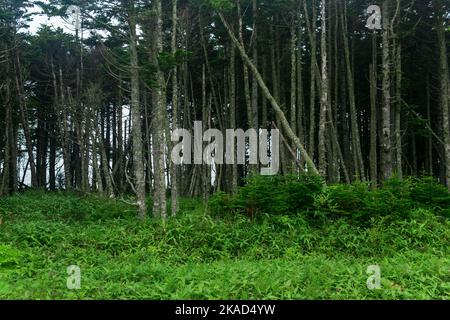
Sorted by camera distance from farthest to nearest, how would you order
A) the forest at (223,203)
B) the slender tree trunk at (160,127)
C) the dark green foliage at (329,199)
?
the slender tree trunk at (160,127) → the dark green foliage at (329,199) → the forest at (223,203)

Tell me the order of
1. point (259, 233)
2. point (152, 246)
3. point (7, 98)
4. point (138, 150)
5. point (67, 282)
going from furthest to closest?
1. point (7, 98)
2. point (138, 150)
3. point (259, 233)
4. point (152, 246)
5. point (67, 282)

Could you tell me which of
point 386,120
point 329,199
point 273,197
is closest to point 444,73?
point 386,120

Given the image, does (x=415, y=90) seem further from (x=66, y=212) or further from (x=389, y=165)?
(x=66, y=212)

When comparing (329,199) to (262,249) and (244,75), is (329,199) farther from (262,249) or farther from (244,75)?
(244,75)

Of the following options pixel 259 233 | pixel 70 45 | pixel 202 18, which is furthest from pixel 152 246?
pixel 70 45

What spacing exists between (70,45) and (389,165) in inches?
648

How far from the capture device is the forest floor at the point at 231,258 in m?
5.37

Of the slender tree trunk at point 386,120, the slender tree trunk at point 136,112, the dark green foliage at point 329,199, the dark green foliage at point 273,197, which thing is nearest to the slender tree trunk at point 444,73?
the slender tree trunk at point 386,120

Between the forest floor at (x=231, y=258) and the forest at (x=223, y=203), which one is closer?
the forest floor at (x=231, y=258)

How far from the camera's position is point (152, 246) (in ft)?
27.9


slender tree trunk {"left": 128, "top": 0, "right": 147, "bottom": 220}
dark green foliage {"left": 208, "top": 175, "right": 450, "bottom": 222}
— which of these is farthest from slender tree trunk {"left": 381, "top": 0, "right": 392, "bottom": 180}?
slender tree trunk {"left": 128, "top": 0, "right": 147, "bottom": 220}

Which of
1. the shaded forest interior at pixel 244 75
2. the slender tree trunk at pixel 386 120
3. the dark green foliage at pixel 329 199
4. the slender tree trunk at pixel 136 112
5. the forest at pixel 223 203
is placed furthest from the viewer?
the shaded forest interior at pixel 244 75

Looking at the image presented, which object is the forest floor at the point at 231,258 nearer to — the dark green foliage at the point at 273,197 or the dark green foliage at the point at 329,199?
the dark green foliage at the point at 329,199
